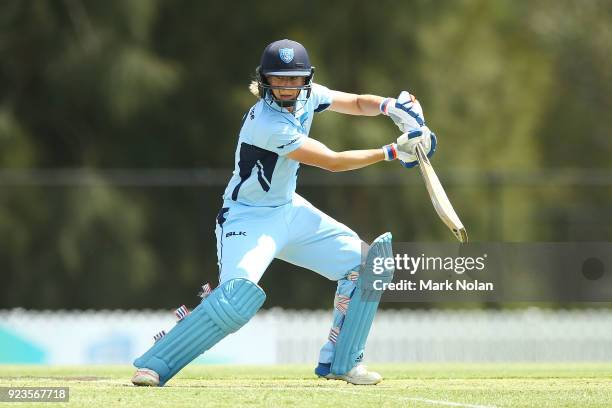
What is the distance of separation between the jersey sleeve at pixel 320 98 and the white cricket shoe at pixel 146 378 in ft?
A: 5.46

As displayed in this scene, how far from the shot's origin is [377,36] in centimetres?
1738

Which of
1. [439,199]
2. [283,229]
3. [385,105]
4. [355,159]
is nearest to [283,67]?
[355,159]

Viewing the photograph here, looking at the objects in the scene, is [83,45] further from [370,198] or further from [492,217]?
[492,217]

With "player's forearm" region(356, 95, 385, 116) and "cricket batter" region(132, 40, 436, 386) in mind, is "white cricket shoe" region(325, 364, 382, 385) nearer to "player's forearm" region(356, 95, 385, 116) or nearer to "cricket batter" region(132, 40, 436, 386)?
"cricket batter" region(132, 40, 436, 386)

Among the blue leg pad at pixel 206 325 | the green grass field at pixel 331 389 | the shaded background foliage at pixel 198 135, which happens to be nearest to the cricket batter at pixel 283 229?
the blue leg pad at pixel 206 325

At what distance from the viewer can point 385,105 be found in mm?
6715

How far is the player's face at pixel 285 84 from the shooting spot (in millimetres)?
6352

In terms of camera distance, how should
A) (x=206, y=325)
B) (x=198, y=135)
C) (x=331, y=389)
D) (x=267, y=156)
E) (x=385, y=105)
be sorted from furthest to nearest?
(x=198, y=135)
(x=385, y=105)
(x=267, y=156)
(x=206, y=325)
(x=331, y=389)

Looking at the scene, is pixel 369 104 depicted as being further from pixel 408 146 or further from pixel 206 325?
pixel 206 325

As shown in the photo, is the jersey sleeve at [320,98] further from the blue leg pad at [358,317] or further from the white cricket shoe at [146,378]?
the white cricket shoe at [146,378]

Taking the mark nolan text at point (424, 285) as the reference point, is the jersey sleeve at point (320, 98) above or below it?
above

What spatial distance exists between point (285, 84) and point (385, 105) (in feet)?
2.10

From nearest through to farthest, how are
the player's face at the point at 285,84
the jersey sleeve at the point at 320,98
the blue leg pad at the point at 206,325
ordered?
the blue leg pad at the point at 206,325 → the player's face at the point at 285,84 → the jersey sleeve at the point at 320,98

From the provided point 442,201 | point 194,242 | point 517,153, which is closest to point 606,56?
point 517,153
